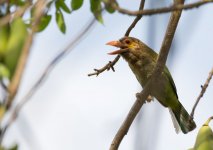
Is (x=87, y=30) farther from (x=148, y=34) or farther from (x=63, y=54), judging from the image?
(x=148, y=34)

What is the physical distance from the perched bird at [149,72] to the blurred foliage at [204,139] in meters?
2.56

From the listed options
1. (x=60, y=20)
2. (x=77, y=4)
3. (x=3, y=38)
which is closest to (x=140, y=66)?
(x=60, y=20)

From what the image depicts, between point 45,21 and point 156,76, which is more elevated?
point 45,21

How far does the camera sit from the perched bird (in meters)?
5.41

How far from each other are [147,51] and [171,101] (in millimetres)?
626

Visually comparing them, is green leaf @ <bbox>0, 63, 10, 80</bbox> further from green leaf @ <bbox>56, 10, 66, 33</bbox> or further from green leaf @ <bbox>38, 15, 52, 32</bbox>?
green leaf @ <bbox>56, 10, 66, 33</bbox>

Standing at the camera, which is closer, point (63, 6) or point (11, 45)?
point (11, 45)

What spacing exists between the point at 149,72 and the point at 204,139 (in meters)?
2.78

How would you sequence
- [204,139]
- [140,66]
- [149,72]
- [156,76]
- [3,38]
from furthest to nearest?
[140,66] < [149,72] < [156,76] < [204,139] < [3,38]

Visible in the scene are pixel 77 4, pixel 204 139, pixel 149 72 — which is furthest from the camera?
pixel 149 72

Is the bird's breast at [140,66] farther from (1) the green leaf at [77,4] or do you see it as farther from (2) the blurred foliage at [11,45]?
(2) the blurred foliage at [11,45]

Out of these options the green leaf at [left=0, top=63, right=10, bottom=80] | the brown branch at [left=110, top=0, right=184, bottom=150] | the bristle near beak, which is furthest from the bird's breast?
the green leaf at [left=0, top=63, right=10, bottom=80]

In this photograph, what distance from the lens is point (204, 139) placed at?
262 cm

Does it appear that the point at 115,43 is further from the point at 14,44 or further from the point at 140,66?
the point at 14,44
